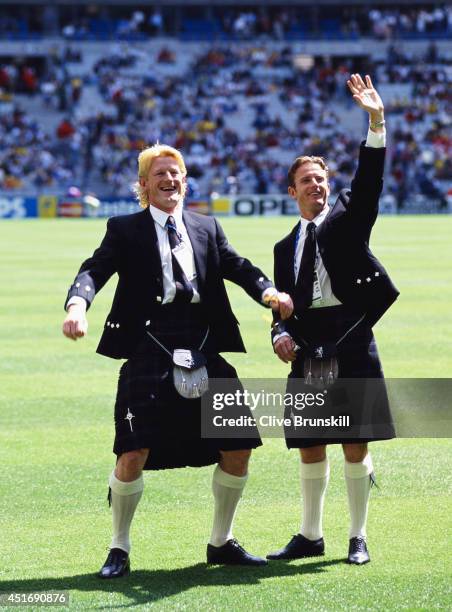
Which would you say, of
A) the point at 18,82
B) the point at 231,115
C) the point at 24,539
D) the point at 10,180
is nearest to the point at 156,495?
the point at 24,539

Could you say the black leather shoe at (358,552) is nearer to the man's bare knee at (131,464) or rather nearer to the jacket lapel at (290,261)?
the man's bare knee at (131,464)

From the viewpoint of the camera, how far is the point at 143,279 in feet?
19.2

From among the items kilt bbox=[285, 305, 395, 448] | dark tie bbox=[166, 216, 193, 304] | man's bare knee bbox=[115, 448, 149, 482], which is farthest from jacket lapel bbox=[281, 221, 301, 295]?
man's bare knee bbox=[115, 448, 149, 482]

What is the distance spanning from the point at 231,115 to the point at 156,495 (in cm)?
4869

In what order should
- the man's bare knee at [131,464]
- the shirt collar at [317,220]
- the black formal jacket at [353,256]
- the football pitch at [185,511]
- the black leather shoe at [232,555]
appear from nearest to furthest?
the football pitch at [185,511] → the man's bare knee at [131,464] → the black leather shoe at [232,555] → the black formal jacket at [353,256] → the shirt collar at [317,220]

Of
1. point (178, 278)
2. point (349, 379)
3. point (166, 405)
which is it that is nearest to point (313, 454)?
point (349, 379)

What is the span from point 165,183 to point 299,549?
6.53ft

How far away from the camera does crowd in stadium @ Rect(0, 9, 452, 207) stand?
163ft

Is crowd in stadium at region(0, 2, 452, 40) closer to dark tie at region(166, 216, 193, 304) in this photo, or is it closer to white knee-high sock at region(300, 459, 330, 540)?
dark tie at region(166, 216, 193, 304)

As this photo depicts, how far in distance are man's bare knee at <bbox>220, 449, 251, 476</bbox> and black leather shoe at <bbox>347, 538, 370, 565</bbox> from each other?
661mm

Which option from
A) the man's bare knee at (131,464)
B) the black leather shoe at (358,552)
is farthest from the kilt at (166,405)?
the black leather shoe at (358,552)

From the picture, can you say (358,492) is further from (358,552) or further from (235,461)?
(235,461)

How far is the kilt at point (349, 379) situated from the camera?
6000mm

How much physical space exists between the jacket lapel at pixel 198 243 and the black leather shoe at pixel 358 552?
4.89ft
